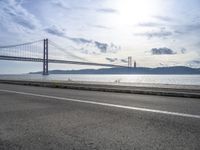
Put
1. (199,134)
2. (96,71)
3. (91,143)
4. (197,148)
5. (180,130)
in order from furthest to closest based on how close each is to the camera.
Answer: (96,71)
(180,130)
(199,134)
(91,143)
(197,148)

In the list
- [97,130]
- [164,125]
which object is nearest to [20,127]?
[97,130]

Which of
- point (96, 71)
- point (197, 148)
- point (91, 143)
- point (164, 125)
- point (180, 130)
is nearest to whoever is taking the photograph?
point (197, 148)

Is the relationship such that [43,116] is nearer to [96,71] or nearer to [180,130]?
[180,130]

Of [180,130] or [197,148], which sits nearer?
[197,148]

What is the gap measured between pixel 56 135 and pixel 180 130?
8.27ft

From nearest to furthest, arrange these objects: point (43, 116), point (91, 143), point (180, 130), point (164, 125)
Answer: point (91, 143) → point (180, 130) → point (164, 125) → point (43, 116)

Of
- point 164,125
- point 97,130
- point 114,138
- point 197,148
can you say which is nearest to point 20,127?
point 97,130

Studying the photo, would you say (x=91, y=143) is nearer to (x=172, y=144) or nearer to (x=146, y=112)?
(x=172, y=144)

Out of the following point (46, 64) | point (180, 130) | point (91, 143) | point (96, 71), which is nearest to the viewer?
point (91, 143)

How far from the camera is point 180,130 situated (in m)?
5.11

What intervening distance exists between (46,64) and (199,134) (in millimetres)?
72081

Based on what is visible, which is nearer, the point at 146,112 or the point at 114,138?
the point at 114,138

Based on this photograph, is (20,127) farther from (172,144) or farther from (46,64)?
(46,64)

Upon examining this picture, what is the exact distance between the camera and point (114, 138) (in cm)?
461
